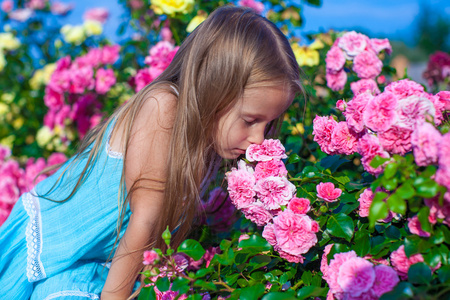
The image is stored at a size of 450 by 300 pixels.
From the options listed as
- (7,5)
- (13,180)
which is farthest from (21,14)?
(13,180)

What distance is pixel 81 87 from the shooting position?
2635 mm

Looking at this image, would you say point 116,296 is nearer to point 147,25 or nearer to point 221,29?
point 221,29

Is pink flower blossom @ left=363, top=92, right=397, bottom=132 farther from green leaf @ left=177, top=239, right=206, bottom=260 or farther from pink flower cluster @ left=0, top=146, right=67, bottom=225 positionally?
pink flower cluster @ left=0, top=146, right=67, bottom=225

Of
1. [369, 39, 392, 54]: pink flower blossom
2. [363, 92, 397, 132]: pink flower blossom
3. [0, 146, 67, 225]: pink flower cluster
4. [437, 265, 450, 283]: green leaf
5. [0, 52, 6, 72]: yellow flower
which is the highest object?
[363, 92, 397, 132]: pink flower blossom

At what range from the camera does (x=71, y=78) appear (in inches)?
103

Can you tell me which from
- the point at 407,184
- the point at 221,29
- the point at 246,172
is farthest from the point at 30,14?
the point at 407,184

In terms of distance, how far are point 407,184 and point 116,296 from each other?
1.09m

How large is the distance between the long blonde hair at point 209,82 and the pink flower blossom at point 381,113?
0.42 m

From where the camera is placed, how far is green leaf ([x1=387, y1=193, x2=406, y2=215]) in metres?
0.79

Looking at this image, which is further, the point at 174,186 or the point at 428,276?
the point at 174,186

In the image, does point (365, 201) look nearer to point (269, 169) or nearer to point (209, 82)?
point (269, 169)

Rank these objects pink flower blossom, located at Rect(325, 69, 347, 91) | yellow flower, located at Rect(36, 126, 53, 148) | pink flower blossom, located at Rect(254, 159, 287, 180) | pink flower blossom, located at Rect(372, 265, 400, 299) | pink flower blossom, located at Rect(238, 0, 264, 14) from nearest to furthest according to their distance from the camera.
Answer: pink flower blossom, located at Rect(372, 265, 400, 299)
pink flower blossom, located at Rect(254, 159, 287, 180)
pink flower blossom, located at Rect(325, 69, 347, 91)
pink flower blossom, located at Rect(238, 0, 264, 14)
yellow flower, located at Rect(36, 126, 53, 148)

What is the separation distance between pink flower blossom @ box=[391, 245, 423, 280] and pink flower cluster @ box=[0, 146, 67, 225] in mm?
1798

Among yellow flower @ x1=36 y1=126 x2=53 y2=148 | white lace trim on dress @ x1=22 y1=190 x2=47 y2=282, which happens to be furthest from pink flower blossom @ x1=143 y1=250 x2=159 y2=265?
yellow flower @ x1=36 y1=126 x2=53 y2=148
